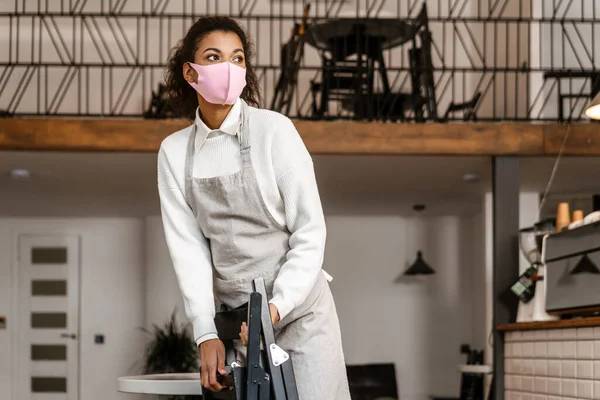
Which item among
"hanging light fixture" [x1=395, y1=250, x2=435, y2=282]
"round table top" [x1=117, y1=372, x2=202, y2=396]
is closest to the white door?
"hanging light fixture" [x1=395, y1=250, x2=435, y2=282]

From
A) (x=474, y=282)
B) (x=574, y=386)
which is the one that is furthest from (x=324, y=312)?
(x=474, y=282)

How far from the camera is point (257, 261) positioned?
75.7 inches

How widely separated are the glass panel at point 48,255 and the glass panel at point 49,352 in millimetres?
929

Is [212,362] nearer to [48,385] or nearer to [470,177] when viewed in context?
[470,177]

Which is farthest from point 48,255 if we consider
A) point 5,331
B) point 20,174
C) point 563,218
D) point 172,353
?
point 563,218

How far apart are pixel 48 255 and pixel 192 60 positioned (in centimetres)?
879

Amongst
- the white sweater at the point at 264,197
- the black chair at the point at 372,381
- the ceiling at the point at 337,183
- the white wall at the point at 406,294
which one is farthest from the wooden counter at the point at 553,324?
the white wall at the point at 406,294

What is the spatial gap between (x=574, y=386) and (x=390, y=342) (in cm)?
555

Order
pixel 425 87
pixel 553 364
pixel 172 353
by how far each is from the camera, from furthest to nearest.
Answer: pixel 172 353
pixel 425 87
pixel 553 364

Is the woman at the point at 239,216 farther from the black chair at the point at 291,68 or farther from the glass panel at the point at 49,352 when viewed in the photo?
the glass panel at the point at 49,352

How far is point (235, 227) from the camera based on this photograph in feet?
6.29

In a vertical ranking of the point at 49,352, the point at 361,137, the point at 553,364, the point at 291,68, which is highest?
the point at 291,68

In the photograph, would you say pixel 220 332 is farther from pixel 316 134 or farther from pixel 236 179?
pixel 316 134

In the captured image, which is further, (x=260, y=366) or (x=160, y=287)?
(x=160, y=287)
